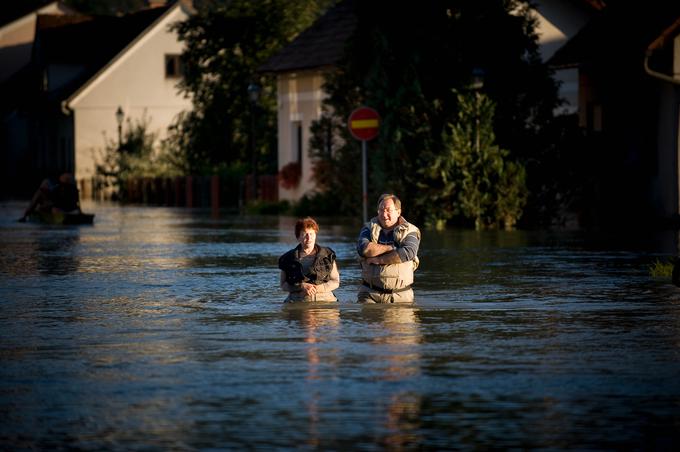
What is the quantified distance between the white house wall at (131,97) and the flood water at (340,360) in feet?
180

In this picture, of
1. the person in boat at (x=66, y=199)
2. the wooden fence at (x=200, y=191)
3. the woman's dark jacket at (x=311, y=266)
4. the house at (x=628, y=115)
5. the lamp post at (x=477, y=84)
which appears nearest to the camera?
the woman's dark jacket at (x=311, y=266)

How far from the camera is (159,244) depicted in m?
29.5

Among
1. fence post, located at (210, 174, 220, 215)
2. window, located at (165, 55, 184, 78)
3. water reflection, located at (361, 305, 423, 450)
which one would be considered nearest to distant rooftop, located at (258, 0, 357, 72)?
fence post, located at (210, 174, 220, 215)

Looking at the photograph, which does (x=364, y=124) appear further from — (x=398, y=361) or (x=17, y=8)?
(x=17, y=8)

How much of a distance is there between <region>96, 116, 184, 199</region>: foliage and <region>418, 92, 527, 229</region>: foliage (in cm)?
3449

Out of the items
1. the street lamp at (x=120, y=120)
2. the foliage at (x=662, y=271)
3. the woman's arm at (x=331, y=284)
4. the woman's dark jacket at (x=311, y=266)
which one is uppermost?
the street lamp at (x=120, y=120)

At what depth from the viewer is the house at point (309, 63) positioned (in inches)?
1818

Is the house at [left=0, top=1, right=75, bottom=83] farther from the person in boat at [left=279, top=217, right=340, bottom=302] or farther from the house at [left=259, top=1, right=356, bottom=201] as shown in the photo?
the person in boat at [left=279, top=217, right=340, bottom=302]

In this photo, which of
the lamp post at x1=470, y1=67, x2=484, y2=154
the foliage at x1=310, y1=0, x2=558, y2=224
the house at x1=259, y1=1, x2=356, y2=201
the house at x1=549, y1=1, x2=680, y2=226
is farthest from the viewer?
the house at x1=259, y1=1, x2=356, y2=201

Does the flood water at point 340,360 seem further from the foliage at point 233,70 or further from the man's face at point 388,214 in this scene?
the foliage at point 233,70

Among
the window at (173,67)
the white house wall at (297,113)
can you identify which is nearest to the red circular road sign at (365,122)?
the white house wall at (297,113)

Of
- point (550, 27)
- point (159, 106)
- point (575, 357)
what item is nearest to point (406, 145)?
point (550, 27)

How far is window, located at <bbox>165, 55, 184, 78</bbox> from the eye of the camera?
258 feet

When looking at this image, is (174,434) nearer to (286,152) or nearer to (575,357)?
(575,357)
